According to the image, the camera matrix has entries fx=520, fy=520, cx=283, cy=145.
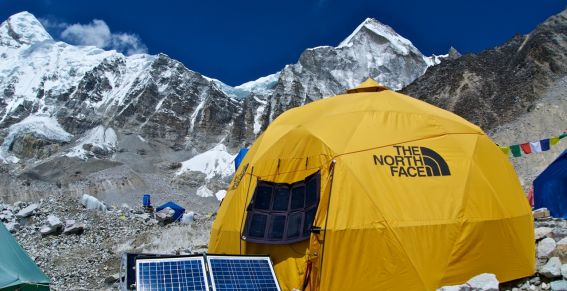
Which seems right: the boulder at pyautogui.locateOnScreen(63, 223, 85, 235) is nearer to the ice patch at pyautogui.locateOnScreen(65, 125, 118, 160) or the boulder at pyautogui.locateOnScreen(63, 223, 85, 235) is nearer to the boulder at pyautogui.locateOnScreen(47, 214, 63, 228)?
the boulder at pyautogui.locateOnScreen(47, 214, 63, 228)

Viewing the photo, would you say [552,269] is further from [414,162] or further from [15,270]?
[15,270]

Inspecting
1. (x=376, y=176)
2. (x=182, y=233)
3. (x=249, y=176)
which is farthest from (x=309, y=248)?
(x=182, y=233)

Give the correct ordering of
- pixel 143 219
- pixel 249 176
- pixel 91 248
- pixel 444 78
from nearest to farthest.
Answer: pixel 249 176 → pixel 91 248 → pixel 143 219 → pixel 444 78

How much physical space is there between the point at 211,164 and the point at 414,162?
93.9m

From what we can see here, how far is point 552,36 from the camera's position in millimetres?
52656

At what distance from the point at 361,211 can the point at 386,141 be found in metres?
1.38

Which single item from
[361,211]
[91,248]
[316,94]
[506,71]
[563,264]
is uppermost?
[316,94]

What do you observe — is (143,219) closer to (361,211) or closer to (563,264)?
(361,211)

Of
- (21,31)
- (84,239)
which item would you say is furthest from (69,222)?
(21,31)

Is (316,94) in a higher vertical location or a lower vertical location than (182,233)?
higher

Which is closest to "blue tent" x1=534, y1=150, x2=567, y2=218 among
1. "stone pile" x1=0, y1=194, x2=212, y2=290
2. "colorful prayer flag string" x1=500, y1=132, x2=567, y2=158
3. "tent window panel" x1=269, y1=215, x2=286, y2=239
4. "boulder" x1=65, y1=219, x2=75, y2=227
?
"colorful prayer flag string" x1=500, y1=132, x2=567, y2=158

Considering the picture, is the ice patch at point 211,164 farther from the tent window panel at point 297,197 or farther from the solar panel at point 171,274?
the solar panel at point 171,274

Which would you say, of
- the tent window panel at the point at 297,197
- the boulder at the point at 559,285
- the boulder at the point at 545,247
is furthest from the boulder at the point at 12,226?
the boulder at the point at 559,285

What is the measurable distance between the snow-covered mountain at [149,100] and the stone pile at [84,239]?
7294 centimetres
